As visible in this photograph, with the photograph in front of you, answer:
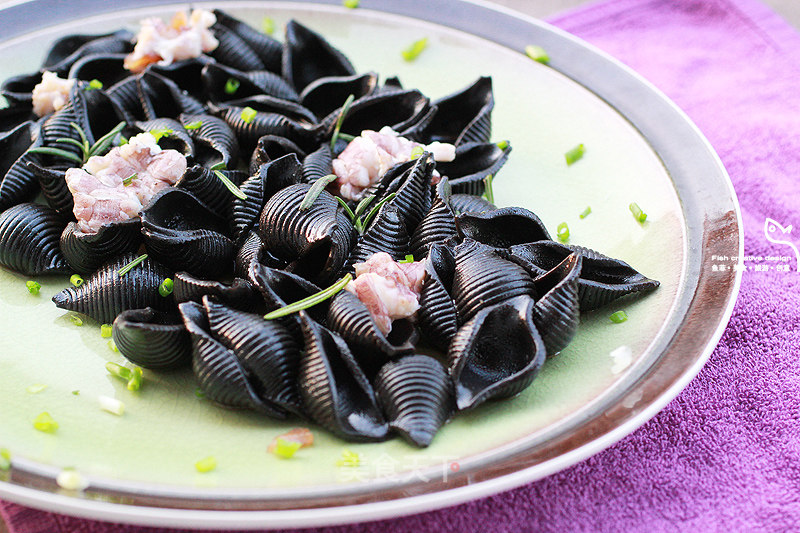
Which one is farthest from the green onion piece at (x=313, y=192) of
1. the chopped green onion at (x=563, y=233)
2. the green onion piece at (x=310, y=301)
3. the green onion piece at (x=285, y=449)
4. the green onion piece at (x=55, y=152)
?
the green onion piece at (x=55, y=152)

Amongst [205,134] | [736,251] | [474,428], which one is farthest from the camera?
[205,134]

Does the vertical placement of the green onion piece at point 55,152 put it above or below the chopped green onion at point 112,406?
above

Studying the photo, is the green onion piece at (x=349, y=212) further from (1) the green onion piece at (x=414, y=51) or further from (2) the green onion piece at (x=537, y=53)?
(2) the green onion piece at (x=537, y=53)

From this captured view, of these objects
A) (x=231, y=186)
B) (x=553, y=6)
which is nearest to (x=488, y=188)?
(x=231, y=186)

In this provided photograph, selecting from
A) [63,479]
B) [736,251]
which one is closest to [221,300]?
[63,479]

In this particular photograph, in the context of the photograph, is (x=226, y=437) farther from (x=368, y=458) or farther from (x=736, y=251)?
(x=736, y=251)

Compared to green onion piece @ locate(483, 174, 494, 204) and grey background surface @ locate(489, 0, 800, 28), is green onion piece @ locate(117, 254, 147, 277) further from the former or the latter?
grey background surface @ locate(489, 0, 800, 28)
